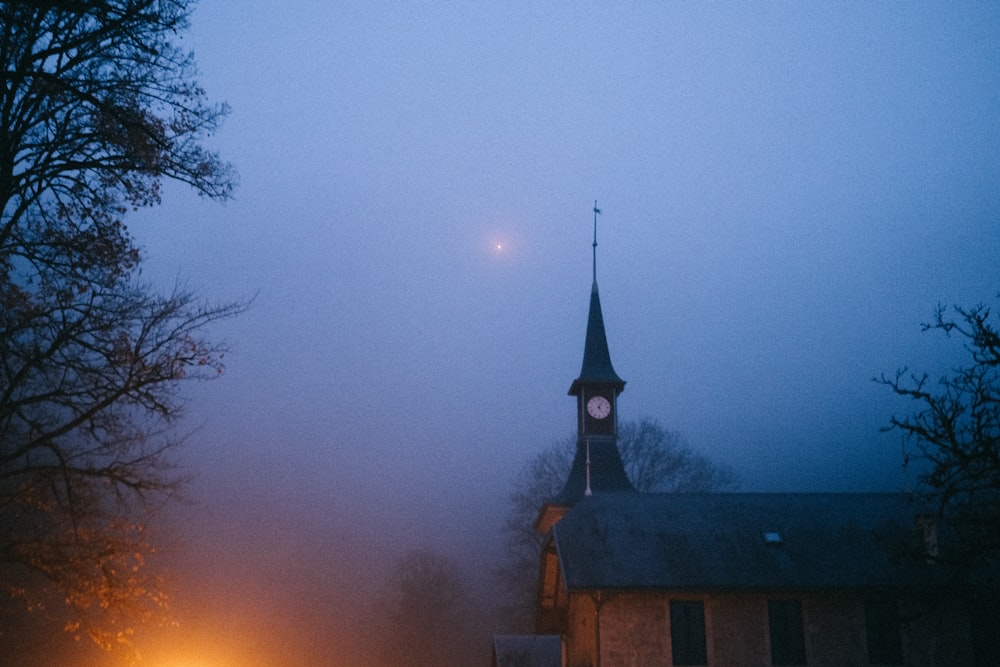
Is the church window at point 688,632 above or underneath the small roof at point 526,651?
above

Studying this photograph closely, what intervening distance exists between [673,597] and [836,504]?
23.6 feet

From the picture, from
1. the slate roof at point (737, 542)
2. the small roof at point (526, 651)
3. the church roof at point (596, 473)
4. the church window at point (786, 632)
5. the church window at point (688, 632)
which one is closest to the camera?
the church window at point (688, 632)

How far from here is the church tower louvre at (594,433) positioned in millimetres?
34500

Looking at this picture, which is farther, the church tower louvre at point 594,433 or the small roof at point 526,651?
the church tower louvre at point 594,433

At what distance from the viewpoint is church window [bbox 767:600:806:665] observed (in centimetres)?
1988

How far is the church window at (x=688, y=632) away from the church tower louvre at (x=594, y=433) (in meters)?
12.7

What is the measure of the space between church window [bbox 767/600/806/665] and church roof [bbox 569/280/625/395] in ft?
56.5

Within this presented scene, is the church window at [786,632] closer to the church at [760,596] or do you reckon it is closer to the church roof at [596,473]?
the church at [760,596]

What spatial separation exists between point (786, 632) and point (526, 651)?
9851 millimetres

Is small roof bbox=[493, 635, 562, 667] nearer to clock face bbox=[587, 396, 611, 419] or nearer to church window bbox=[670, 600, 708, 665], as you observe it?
church window bbox=[670, 600, 708, 665]

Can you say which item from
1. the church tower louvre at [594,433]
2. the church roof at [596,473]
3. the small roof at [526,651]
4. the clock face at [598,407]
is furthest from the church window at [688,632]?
the clock face at [598,407]

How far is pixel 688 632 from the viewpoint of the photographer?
65.6ft

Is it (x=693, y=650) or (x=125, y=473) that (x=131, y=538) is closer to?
(x=125, y=473)

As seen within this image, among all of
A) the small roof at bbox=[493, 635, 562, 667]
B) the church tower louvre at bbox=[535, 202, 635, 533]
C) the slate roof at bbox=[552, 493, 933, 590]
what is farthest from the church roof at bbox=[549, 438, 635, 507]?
the slate roof at bbox=[552, 493, 933, 590]
